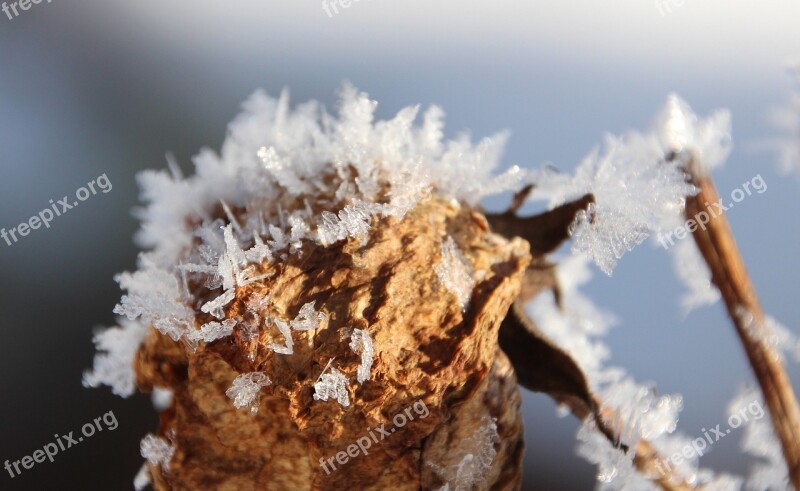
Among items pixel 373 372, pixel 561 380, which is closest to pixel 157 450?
pixel 373 372

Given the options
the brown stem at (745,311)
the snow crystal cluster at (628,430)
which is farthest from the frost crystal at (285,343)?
the brown stem at (745,311)

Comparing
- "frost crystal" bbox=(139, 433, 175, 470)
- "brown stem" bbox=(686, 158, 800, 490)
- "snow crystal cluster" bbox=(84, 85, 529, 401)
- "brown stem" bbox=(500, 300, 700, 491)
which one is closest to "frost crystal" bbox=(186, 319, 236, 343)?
"snow crystal cluster" bbox=(84, 85, 529, 401)

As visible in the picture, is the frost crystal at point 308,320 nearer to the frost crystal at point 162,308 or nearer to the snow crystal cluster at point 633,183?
the frost crystal at point 162,308

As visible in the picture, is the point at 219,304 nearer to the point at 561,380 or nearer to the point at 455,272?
the point at 455,272

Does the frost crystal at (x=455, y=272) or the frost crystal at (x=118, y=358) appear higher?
the frost crystal at (x=118, y=358)

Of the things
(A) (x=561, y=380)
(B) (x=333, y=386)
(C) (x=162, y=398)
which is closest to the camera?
(B) (x=333, y=386)

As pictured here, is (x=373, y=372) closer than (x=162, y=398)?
Yes

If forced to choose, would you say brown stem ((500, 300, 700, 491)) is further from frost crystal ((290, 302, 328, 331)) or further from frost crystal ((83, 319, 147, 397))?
frost crystal ((83, 319, 147, 397))
